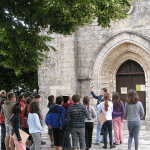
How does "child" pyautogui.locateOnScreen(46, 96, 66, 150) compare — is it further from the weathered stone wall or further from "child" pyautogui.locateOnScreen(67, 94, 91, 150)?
the weathered stone wall

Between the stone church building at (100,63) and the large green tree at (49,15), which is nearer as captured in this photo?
the large green tree at (49,15)

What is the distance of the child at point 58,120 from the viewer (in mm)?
5875

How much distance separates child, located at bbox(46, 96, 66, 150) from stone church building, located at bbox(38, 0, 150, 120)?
198 inches

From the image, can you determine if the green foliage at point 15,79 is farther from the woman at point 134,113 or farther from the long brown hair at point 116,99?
the woman at point 134,113

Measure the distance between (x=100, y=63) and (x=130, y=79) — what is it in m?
1.62

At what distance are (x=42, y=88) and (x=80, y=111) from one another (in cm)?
597

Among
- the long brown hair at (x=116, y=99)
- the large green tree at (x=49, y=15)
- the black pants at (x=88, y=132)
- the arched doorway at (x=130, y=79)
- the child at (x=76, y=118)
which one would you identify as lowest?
the black pants at (x=88, y=132)

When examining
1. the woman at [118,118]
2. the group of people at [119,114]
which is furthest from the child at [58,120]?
the woman at [118,118]

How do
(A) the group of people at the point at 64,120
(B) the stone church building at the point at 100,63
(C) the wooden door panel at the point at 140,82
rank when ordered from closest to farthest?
1. (A) the group of people at the point at 64,120
2. (B) the stone church building at the point at 100,63
3. (C) the wooden door panel at the point at 140,82

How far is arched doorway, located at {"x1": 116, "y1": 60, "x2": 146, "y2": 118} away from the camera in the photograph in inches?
445

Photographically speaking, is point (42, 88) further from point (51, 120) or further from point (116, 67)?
point (51, 120)

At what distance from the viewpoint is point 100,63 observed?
36.6ft

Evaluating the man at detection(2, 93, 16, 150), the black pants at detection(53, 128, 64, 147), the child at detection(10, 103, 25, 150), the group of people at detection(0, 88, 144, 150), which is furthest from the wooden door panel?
the child at detection(10, 103, 25, 150)

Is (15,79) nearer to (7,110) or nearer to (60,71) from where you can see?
(60,71)
